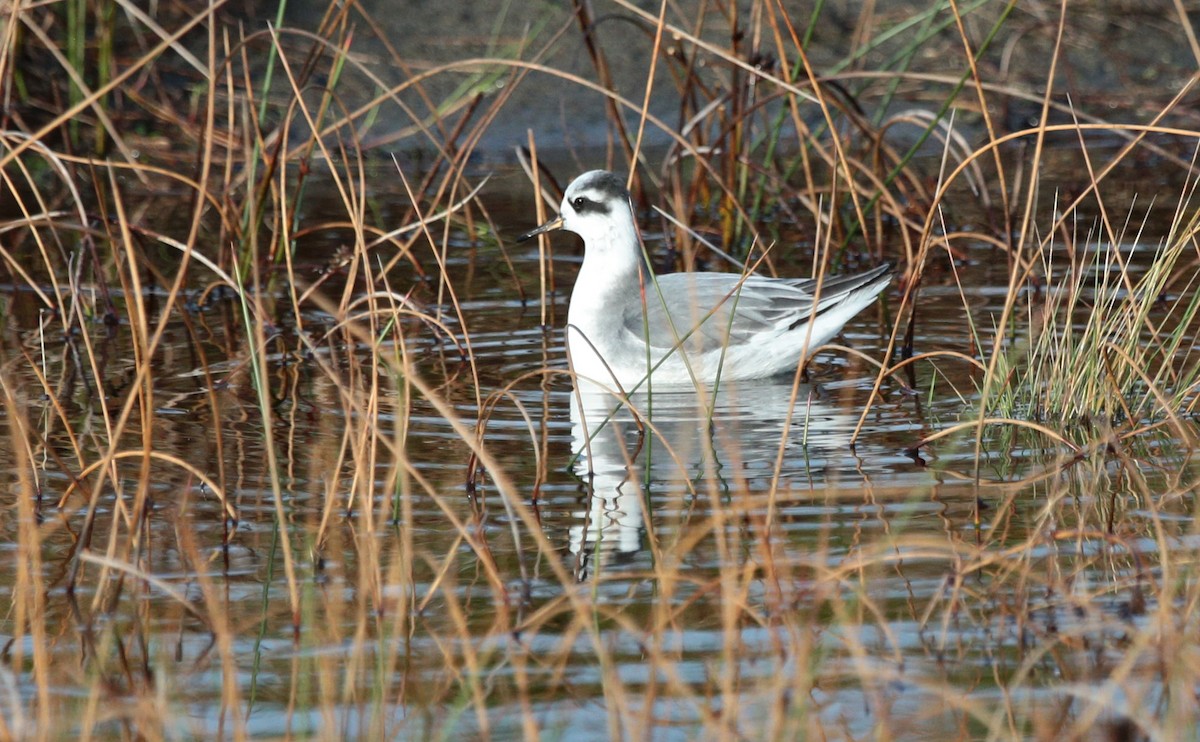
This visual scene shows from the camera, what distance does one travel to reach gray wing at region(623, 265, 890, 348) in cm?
640

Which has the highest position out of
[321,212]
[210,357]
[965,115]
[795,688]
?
[965,115]

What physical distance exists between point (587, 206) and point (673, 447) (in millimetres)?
1876

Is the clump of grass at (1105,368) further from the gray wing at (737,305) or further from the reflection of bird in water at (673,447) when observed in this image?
the gray wing at (737,305)

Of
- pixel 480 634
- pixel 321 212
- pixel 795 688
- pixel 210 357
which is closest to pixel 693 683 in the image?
pixel 795 688

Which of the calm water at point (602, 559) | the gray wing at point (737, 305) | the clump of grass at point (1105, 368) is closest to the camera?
the calm water at point (602, 559)

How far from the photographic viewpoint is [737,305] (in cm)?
652

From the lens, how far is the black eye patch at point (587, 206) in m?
6.94

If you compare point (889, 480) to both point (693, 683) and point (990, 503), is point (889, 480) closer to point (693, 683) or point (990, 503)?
point (990, 503)

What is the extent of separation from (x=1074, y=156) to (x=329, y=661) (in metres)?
9.13

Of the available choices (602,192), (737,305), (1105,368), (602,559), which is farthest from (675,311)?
(602,559)

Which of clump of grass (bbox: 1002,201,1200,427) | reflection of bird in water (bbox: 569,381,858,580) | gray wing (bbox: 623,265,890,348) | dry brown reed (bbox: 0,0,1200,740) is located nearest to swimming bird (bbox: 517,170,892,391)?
gray wing (bbox: 623,265,890,348)

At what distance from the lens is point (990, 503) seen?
15.1 ft

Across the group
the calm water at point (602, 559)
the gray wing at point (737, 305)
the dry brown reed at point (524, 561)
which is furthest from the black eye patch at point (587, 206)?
the calm water at point (602, 559)

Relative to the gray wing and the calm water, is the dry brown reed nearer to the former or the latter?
the calm water
